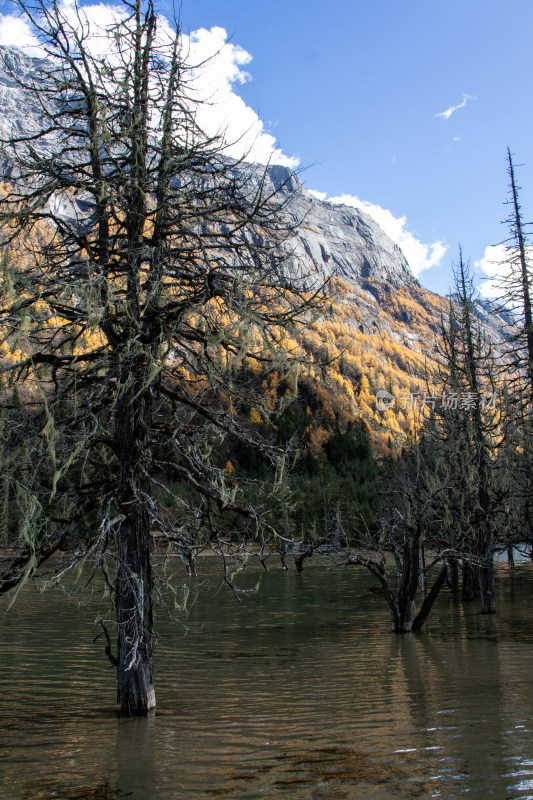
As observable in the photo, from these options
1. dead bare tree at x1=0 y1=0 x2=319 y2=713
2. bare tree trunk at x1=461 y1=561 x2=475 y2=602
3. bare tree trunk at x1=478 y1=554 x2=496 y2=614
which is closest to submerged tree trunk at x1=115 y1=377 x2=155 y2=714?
dead bare tree at x1=0 y1=0 x2=319 y2=713

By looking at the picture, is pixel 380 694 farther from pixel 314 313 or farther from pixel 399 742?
pixel 314 313

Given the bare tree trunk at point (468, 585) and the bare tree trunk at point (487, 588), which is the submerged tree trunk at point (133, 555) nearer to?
the bare tree trunk at point (487, 588)

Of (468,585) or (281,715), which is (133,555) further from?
(468,585)

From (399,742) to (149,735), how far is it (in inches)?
114

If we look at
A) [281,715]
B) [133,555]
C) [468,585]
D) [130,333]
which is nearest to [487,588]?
[468,585]

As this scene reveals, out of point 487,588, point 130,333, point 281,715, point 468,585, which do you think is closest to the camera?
point 130,333

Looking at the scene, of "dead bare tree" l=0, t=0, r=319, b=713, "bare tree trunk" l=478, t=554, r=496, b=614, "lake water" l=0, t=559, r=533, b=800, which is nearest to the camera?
"lake water" l=0, t=559, r=533, b=800

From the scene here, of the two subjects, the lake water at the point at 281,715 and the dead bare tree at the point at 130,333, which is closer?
the lake water at the point at 281,715

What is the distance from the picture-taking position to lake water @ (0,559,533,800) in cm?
534

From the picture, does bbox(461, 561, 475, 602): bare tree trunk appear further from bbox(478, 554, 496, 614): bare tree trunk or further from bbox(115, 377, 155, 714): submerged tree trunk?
bbox(115, 377, 155, 714): submerged tree trunk

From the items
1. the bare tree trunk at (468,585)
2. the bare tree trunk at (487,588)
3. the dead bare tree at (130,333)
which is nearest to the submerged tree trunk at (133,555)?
the dead bare tree at (130,333)

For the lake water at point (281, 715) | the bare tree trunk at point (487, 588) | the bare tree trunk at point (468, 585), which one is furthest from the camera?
the bare tree trunk at point (468, 585)

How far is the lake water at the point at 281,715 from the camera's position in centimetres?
534

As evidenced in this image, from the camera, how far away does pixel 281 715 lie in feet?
26.1
